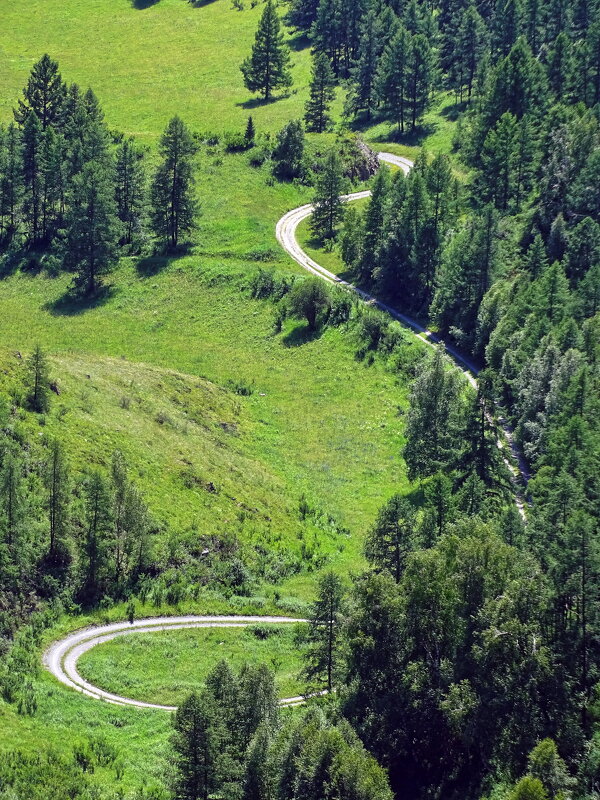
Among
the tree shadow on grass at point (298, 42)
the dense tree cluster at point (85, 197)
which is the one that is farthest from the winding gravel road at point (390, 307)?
the tree shadow on grass at point (298, 42)

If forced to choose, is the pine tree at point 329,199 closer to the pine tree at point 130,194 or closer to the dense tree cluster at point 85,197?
the dense tree cluster at point 85,197

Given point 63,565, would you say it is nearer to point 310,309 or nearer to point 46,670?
point 46,670

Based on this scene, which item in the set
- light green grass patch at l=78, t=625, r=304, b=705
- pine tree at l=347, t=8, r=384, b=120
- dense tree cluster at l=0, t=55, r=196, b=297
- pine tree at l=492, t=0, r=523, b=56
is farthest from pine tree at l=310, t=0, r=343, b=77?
light green grass patch at l=78, t=625, r=304, b=705

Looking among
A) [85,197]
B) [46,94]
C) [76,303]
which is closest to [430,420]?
[76,303]

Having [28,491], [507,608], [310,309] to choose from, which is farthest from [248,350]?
[507,608]

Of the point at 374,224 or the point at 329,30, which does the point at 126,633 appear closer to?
the point at 374,224
